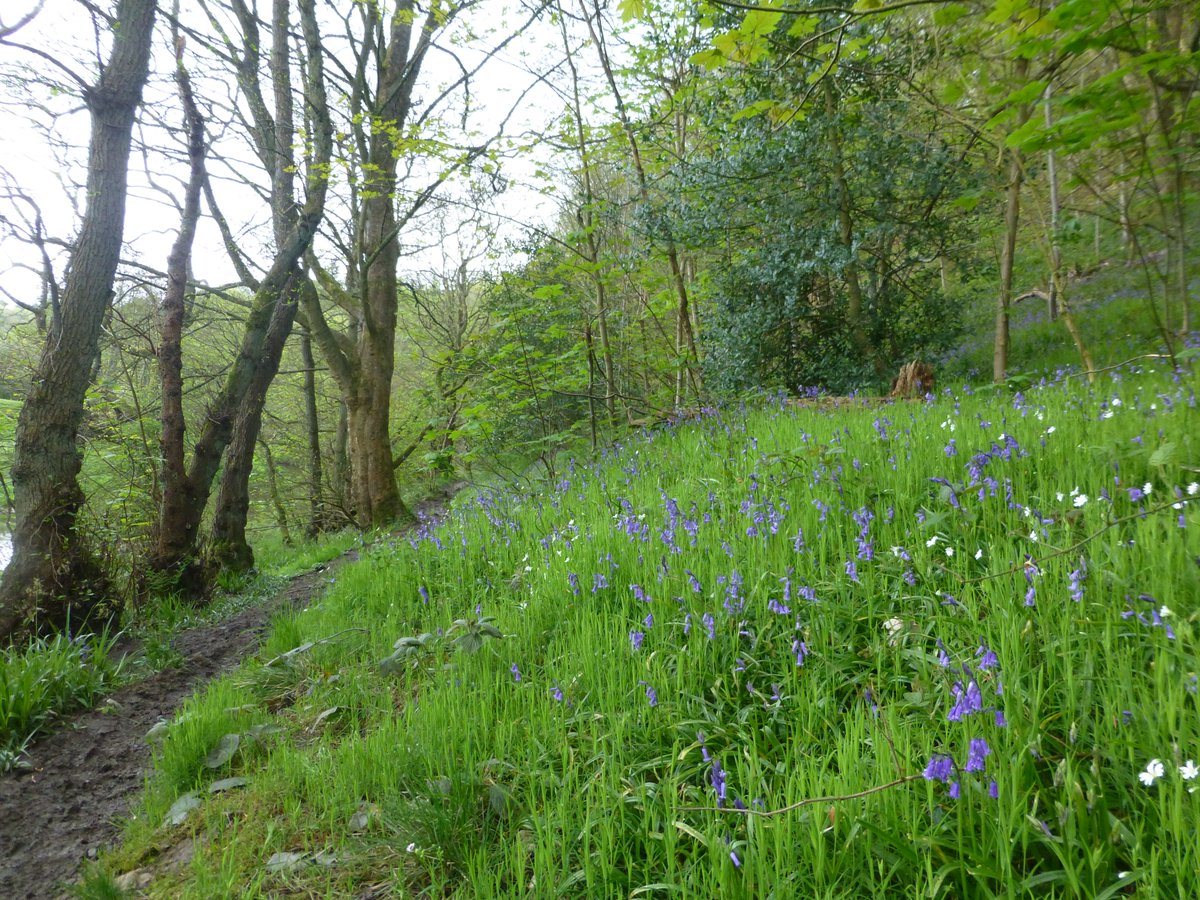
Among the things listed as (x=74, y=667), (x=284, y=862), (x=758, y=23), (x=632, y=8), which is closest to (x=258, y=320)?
(x=74, y=667)

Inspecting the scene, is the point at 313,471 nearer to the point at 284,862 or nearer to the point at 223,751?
the point at 223,751

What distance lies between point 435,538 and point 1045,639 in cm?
473

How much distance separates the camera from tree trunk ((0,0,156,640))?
5.18m

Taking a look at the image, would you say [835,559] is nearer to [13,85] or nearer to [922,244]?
[922,244]

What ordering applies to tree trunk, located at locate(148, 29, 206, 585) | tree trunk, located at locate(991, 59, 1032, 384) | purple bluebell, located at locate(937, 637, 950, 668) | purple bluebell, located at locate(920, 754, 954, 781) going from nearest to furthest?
purple bluebell, located at locate(920, 754, 954, 781) < purple bluebell, located at locate(937, 637, 950, 668) < tree trunk, located at locate(991, 59, 1032, 384) < tree trunk, located at locate(148, 29, 206, 585)

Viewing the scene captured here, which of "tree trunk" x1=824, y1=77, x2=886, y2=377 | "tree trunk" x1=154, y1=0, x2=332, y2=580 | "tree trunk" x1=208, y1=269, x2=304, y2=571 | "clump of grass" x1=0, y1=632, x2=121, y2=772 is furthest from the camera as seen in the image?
"tree trunk" x1=208, y1=269, x2=304, y2=571

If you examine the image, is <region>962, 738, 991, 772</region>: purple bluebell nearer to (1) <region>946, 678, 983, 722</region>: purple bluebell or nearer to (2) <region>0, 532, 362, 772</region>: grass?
(1) <region>946, 678, 983, 722</region>: purple bluebell

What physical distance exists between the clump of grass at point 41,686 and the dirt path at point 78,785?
0.10 metres

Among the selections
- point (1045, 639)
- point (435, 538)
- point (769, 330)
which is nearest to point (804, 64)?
point (769, 330)

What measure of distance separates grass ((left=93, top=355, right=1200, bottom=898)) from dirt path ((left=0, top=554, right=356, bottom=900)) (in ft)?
0.99

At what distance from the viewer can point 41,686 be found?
3.89 metres

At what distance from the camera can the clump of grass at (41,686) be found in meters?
3.55

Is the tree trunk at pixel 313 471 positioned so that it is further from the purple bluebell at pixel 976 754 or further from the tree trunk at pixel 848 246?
the purple bluebell at pixel 976 754

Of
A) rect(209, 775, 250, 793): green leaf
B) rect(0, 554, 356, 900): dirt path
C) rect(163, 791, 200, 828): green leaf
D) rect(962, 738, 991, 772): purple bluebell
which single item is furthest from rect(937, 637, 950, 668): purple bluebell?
rect(0, 554, 356, 900): dirt path
